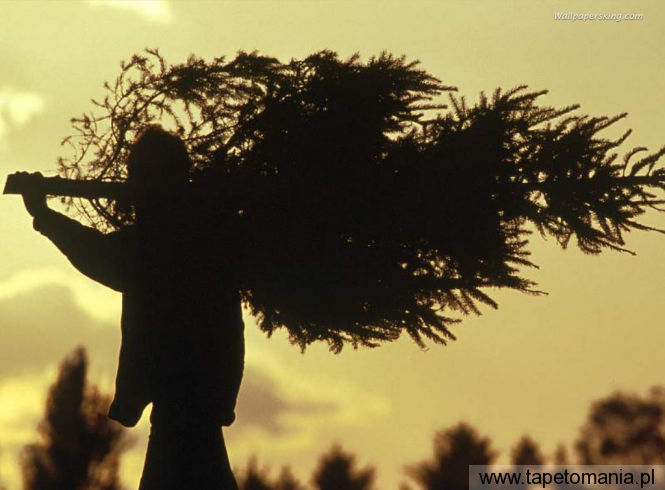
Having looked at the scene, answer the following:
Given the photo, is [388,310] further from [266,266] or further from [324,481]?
[324,481]

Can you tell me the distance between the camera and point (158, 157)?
6.43 m

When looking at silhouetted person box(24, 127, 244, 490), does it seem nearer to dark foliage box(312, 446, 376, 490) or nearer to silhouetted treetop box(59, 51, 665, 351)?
silhouetted treetop box(59, 51, 665, 351)

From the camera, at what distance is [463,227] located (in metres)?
6.91

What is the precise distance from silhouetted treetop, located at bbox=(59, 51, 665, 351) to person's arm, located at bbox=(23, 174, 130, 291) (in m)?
0.67

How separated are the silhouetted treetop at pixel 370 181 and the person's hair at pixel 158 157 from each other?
0.25 meters

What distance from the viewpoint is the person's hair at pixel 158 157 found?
6.41 meters

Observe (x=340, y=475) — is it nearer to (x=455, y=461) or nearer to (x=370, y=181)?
(x=455, y=461)

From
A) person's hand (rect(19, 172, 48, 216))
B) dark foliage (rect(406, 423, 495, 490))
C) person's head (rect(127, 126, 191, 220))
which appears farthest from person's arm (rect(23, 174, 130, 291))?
dark foliage (rect(406, 423, 495, 490))

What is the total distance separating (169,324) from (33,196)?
1.16 m

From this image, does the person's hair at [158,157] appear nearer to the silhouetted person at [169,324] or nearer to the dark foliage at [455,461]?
the silhouetted person at [169,324]

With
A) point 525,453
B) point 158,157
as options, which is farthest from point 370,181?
point 525,453

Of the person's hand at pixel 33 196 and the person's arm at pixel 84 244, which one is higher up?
the person's hand at pixel 33 196

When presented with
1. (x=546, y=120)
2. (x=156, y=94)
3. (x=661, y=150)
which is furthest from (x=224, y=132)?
(x=661, y=150)

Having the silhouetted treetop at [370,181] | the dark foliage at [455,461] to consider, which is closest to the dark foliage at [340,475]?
the dark foliage at [455,461]
